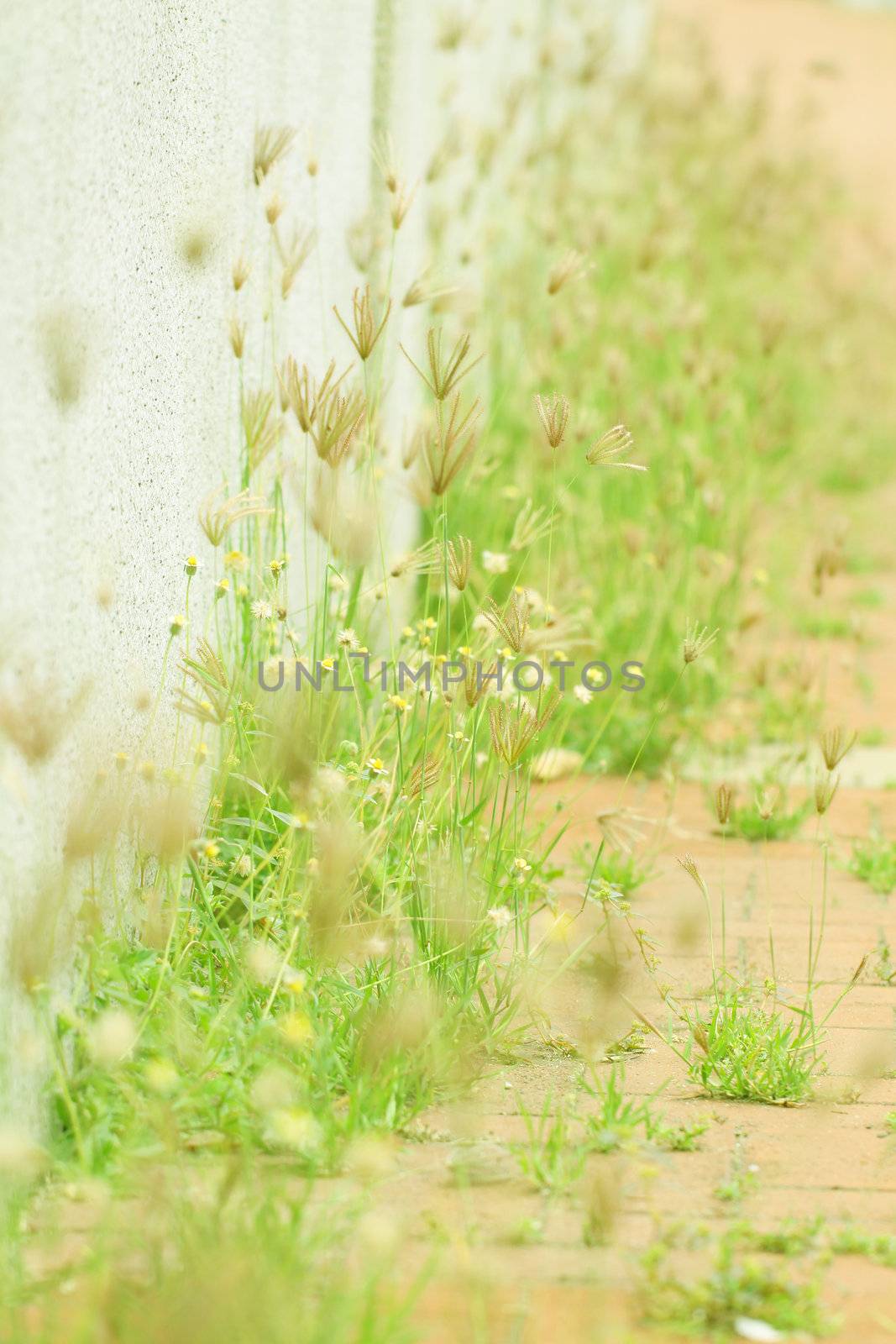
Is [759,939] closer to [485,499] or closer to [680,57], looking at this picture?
[485,499]

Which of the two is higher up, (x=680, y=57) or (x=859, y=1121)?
(x=680, y=57)

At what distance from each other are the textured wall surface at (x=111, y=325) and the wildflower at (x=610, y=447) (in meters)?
0.62

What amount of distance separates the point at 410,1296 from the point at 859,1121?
0.91 metres

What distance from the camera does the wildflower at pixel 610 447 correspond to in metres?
2.29

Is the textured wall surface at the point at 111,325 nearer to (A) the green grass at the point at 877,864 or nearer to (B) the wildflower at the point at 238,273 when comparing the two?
(B) the wildflower at the point at 238,273

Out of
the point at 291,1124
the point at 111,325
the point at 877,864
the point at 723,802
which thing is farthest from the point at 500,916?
the point at 877,864

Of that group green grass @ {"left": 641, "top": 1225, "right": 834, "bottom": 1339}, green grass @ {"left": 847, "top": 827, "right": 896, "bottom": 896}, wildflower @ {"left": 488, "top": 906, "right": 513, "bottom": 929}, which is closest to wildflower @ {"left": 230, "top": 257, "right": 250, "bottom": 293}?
wildflower @ {"left": 488, "top": 906, "right": 513, "bottom": 929}

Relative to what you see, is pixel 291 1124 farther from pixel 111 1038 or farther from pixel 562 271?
pixel 562 271

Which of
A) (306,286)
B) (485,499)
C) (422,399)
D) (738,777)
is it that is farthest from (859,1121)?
(422,399)

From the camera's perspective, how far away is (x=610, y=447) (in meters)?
2.35

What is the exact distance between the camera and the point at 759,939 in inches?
121

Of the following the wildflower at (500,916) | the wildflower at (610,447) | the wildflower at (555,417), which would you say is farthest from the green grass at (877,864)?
the wildflower at (555,417)

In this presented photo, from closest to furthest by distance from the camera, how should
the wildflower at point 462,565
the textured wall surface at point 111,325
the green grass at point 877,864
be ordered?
the textured wall surface at point 111,325
the wildflower at point 462,565
the green grass at point 877,864

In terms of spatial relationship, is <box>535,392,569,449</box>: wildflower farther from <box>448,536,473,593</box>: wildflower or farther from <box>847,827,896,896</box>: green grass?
<box>847,827,896,896</box>: green grass
